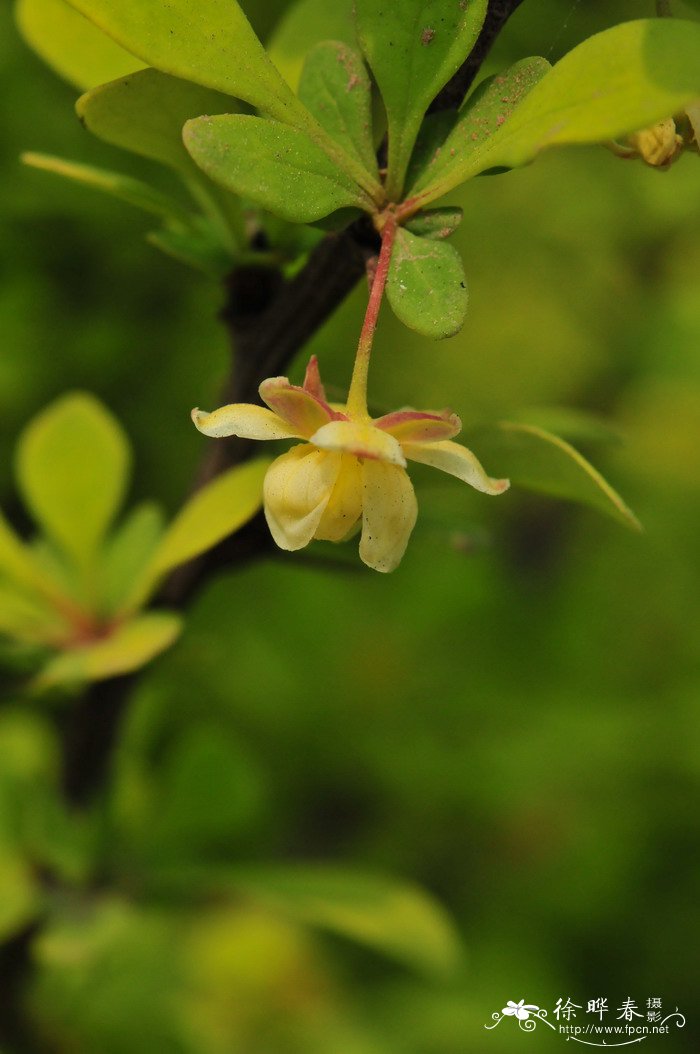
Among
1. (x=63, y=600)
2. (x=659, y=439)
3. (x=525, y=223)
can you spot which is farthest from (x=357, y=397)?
(x=659, y=439)

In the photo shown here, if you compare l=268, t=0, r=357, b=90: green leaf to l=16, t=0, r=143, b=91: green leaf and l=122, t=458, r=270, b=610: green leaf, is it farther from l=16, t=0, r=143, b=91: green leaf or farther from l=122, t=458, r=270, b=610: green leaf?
l=122, t=458, r=270, b=610: green leaf

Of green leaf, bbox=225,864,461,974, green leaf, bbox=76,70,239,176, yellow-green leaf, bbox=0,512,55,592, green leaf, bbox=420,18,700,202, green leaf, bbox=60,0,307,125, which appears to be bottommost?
green leaf, bbox=225,864,461,974

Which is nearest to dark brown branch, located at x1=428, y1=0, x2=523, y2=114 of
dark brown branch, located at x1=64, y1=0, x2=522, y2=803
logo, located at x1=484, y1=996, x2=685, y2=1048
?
dark brown branch, located at x1=64, y1=0, x2=522, y2=803

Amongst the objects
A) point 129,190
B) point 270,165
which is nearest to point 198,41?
point 270,165

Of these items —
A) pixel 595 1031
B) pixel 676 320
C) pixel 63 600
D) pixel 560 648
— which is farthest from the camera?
pixel 676 320

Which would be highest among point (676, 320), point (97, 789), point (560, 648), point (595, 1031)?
point (676, 320)

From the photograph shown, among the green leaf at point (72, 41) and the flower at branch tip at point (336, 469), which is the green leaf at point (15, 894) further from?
the green leaf at point (72, 41)

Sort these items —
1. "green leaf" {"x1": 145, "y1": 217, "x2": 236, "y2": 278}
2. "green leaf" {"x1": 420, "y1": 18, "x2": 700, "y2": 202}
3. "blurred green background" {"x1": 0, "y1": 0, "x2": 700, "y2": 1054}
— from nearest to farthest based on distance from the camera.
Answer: "green leaf" {"x1": 420, "y1": 18, "x2": 700, "y2": 202} → "green leaf" {"x1": 145, "y1": 217, "x2": 236, "y2": 278} → "blurred green background" {"x1": 0, "y1": 0, "x2": 700, "y2": 1054}

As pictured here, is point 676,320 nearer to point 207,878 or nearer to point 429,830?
point 429,830
